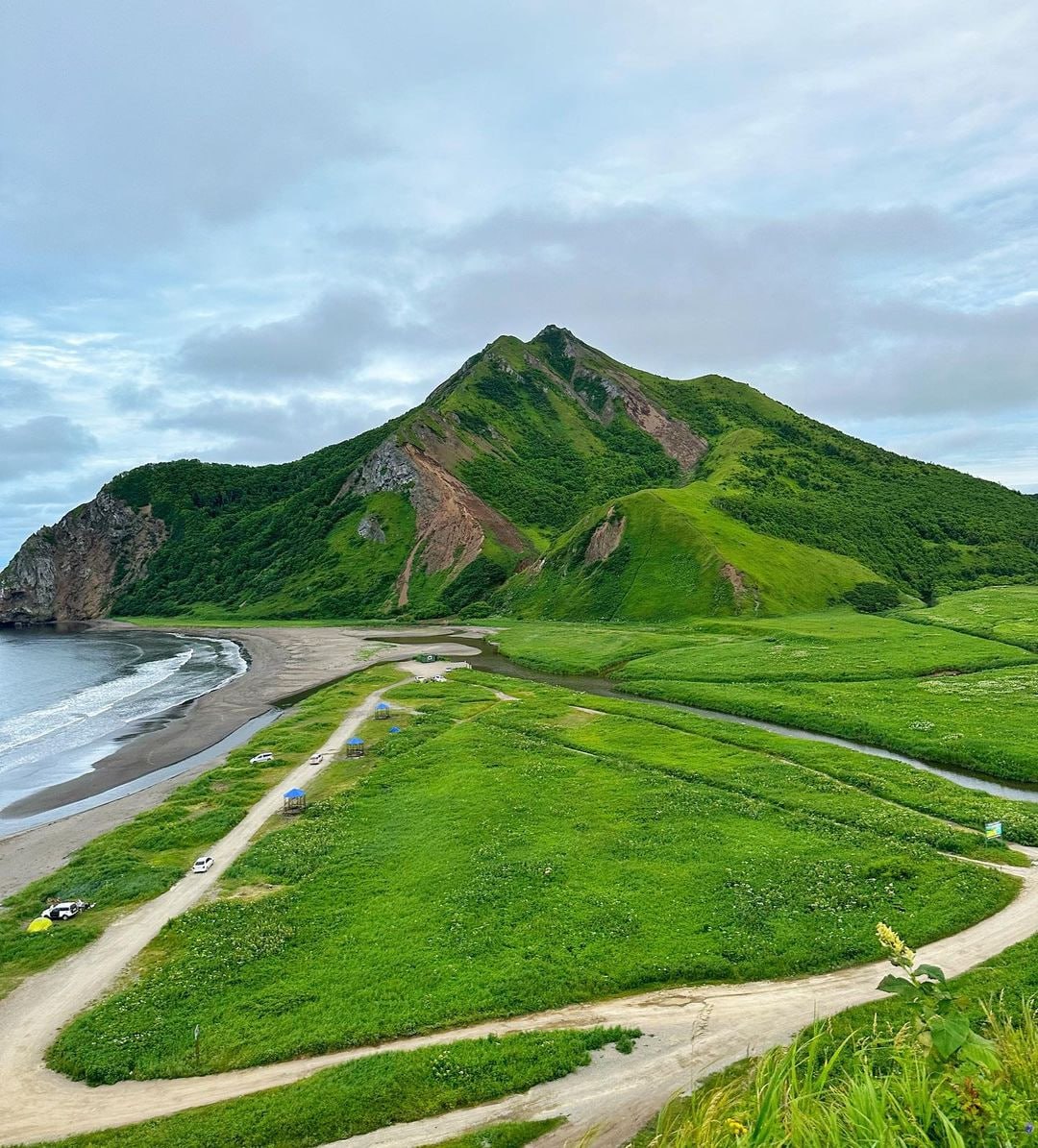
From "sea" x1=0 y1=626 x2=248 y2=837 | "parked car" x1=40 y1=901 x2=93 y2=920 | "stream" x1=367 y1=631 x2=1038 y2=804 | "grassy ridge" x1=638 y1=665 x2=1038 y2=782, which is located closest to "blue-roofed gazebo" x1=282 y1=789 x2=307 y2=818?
"parked car" x1=40 y1=901 x2=93 y2=920

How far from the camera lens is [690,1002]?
25188mm

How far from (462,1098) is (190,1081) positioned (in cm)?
951

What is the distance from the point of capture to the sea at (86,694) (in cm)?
7131

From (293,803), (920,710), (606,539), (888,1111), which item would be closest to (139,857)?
(293,803)

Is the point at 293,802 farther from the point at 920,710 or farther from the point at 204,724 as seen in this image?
the point at 920,710

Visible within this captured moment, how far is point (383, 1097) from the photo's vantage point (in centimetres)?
2131

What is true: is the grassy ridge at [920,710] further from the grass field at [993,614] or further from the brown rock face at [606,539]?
the brown rock face at [606,539]

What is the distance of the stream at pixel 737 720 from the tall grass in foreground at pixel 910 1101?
47041 millimetres

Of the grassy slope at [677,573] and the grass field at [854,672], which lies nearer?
the grass field at [854,672]

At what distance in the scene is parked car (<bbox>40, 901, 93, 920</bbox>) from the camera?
35.8 metres

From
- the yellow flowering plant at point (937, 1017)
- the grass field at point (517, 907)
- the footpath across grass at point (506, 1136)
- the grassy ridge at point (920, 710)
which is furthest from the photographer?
the grassy ridge at point (920, 710)

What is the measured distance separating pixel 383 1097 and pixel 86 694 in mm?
107794

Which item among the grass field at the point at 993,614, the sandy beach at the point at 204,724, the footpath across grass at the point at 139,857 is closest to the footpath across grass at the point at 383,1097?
the footpath across grass at the point at 139,857

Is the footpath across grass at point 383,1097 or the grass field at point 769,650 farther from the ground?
the grass field at point 769,650
